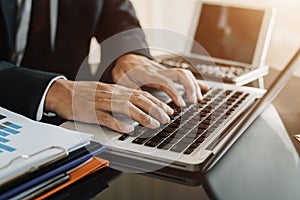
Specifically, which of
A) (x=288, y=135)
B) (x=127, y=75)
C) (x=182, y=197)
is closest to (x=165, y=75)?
(x=127, y=75)

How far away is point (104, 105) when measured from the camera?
2.99 ft

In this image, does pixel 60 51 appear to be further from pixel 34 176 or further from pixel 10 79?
pixel 34 176

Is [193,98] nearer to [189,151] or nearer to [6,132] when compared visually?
[189,151]

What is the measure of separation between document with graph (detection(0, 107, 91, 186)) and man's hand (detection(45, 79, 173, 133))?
0.10 metres

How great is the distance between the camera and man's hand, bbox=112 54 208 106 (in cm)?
105

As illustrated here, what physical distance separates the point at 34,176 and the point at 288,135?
0.49 meters

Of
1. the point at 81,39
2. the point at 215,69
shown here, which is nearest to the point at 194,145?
the point at 215,69

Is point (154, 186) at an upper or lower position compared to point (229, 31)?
lower

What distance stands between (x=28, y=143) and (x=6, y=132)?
2.3 inches

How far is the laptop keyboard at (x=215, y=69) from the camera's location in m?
1.28

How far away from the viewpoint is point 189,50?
1533 millimetres

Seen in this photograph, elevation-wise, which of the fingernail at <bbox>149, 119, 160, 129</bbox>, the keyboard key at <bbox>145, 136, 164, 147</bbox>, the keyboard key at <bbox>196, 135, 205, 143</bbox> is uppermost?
the fingernail at <bbox>149, 119, 160, 129</bbox>

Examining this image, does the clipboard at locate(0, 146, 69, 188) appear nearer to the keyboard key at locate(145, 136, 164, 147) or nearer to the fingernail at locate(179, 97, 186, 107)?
the keyboard key at locate(145, 136, 164, 147)

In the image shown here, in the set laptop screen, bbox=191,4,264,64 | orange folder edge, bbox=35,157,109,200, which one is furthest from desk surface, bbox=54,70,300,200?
laptop screen, bbox=191,4,264,64
